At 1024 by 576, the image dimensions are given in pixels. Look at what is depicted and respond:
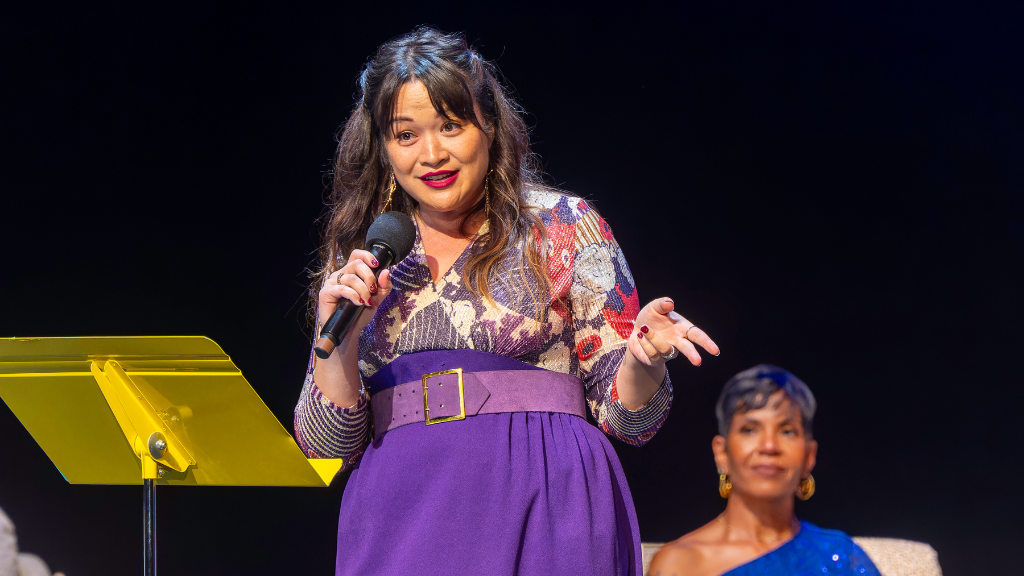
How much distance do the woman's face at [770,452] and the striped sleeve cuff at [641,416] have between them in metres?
Result: 0.75

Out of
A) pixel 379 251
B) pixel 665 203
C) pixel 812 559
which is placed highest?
pixel 665 203

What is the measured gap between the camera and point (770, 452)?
6.45 feet

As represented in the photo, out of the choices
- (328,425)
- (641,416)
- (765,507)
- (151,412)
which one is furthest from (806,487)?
(151,412)

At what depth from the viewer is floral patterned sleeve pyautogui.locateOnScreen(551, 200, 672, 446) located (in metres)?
1.30

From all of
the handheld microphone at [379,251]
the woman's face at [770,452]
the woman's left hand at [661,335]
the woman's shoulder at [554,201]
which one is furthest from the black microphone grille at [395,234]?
the woman's face at [770,452]

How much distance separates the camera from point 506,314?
1.26m

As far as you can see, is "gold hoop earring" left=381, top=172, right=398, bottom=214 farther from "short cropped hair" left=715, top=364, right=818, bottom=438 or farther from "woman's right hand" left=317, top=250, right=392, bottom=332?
"short cropped hair" left=715, top=364, right=818, bottom=438

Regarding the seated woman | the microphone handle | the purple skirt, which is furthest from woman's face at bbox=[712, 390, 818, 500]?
the microphone handle

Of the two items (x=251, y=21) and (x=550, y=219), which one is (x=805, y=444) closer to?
(x=550, y=219)

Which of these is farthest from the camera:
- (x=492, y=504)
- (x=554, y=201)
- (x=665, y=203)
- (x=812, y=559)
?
(x=665, y=203)

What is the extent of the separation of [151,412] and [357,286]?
33 centimetres

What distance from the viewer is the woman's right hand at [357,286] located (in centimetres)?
110

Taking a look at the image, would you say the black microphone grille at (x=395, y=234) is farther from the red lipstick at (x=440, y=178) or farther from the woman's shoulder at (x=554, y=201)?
the woman's shoulder at (x=554, y=201)

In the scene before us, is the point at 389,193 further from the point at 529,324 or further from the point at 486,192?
the point at 529,324
